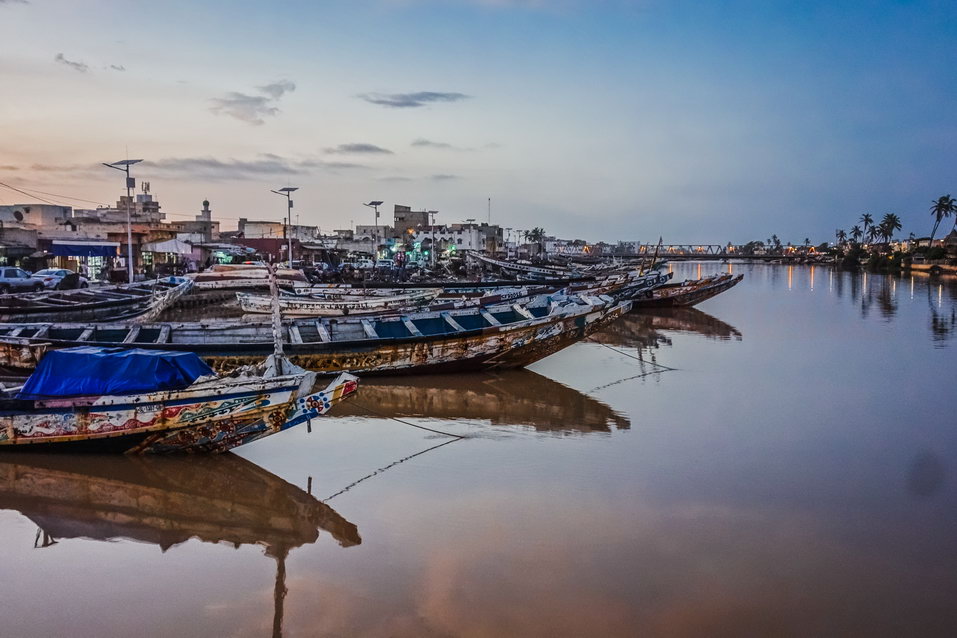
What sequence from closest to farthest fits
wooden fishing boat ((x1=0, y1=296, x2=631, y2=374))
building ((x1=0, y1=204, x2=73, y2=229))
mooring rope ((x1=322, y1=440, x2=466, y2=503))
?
mooring rope ((x1=322, y1=440, x2=466, y2=503)) < wooden fishing boat ((x1=0, y1=296, x2=631, y2=374)) < building ((x1=0, y1=204, x2=73, y2=229))

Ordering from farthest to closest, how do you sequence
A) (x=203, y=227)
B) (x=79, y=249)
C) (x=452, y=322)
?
(x=203, y=227)
(x=79, y=249)
(x=452, y=322)

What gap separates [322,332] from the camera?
1587 centimetres

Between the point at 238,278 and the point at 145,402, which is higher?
the point at 238,278

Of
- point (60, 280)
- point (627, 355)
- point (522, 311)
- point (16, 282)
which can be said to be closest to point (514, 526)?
point (522, 311)

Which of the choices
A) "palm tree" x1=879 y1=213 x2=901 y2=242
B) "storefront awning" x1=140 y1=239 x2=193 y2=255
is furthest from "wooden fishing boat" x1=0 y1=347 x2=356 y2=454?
"palm tree" x1=879 y1=213 x2=901 y2=242

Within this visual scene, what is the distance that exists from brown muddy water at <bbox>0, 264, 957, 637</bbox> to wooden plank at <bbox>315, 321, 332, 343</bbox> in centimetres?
256

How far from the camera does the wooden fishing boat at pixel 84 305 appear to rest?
63.4 feet

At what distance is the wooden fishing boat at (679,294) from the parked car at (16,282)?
23775 millimetres

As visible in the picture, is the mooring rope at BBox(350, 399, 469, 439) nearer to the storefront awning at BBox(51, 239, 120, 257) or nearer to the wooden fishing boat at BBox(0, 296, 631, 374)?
the wooden fishing boat at BBox(0, 296, 631, 374)

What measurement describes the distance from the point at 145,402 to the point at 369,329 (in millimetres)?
7507

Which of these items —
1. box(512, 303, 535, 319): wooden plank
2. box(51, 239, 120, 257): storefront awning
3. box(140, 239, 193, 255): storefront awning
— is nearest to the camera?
box(512, 303, 535, 319): wooden plank

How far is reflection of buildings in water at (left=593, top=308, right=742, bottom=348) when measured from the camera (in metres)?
22.4

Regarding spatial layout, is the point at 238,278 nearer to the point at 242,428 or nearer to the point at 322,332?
the point at 322,332

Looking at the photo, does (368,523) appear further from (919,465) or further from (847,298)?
(847,298)
